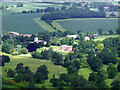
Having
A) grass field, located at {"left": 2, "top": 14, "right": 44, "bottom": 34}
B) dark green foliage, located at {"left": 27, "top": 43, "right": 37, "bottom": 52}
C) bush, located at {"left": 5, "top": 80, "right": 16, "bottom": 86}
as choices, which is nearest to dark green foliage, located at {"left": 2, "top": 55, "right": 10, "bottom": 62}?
dark green foliage, located at {"left": 27, "top": 43, "right": 37, "bottom": 52}

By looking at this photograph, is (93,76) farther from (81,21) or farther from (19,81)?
(81,21)

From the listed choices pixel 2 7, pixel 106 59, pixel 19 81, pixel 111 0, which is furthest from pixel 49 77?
pixel 111 0

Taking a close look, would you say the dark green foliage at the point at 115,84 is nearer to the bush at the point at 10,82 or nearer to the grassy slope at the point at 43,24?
the bush at the point at 10,82

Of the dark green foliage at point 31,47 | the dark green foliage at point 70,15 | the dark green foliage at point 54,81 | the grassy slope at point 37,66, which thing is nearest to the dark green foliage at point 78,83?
the dark green foliage at point 54,81

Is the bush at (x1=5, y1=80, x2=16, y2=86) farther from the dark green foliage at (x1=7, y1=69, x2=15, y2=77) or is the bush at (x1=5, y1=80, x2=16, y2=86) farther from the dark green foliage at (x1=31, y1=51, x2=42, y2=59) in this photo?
the dark green foliage at (x1=31, y1=51, x2=42, y2=59)

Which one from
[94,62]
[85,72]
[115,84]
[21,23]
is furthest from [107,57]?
[21,23]

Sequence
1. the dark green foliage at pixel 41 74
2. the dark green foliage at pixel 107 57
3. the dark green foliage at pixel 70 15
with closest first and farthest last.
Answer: the dark green foliage at pixel 41 74, the dark green foliage at pixel 107 57, the dark green foliage at pixel 70 15

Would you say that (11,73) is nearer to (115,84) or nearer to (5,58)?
(5,58)
